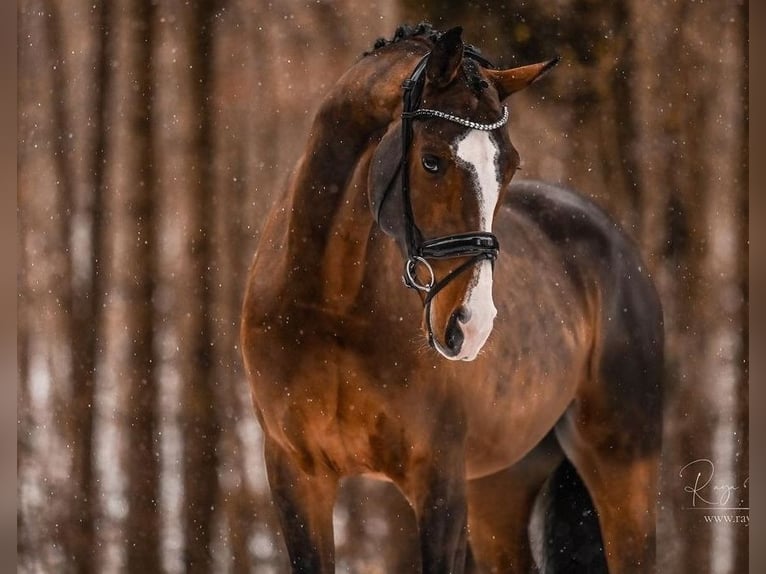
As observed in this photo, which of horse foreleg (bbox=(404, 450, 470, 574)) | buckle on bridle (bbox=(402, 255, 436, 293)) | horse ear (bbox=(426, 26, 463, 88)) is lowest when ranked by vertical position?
horse foreleg (bbox=(404, 450, 470, 574))

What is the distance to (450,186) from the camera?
1.78 meters

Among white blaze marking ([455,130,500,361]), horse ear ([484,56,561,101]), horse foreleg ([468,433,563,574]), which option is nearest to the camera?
white blaze marking ([455,130,500,361])

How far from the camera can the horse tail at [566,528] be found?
2.47 m

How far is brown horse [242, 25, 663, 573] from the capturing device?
1807 millimetres

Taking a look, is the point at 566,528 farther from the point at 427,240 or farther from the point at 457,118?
the point at 457,118

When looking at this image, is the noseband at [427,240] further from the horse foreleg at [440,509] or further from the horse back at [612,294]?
the horse back at [612,294]

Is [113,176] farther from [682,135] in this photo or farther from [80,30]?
[682,135]

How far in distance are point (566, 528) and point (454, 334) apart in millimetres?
940

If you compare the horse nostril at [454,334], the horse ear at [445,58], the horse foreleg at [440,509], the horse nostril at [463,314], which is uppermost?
the horse ear at [445,58]

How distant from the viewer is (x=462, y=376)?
2033 mm

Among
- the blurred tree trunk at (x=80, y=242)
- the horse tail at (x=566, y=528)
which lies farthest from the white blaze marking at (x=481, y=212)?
the blurred tree trunk at (x=80, y=242)

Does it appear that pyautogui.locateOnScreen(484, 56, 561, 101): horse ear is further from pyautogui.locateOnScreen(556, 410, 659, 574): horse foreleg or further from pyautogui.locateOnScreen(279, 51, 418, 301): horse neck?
pyautogui.locateOnScreen(556, 410, 659, 574): horse foreleg

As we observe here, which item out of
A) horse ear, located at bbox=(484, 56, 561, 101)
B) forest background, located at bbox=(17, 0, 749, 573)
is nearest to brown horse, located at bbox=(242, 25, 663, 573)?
horse ear, located at bbox=(484, 56, 561, 101)

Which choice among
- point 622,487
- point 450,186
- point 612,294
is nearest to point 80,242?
point 450,186
